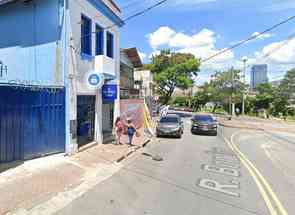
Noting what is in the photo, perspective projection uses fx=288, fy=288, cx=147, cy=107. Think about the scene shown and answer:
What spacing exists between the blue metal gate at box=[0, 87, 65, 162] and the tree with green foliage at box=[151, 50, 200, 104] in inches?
1355

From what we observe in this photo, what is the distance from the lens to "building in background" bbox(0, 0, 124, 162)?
399 inches

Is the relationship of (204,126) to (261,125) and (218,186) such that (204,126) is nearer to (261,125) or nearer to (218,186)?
(218,186)

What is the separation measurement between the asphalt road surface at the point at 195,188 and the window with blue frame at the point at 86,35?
5.66 m

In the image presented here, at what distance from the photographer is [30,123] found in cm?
1045

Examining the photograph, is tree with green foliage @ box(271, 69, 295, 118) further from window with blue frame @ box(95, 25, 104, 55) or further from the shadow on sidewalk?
the shadow on sidewalk

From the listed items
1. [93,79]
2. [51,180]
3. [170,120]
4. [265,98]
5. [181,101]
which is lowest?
[51,180]

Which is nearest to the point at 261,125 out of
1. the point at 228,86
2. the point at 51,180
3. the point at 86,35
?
the point at 228,86

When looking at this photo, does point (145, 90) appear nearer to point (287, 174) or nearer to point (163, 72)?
point (163, 72)

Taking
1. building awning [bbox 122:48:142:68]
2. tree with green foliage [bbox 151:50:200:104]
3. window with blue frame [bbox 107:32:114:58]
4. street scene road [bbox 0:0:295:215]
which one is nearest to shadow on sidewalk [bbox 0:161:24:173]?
street scene road [bbox 0:0:295:215]

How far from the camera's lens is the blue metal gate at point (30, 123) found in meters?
9.55

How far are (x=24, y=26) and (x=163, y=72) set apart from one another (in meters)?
33.5

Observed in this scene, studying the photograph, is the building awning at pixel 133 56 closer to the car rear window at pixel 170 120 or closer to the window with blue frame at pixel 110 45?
the car rear window at pixel 170 120

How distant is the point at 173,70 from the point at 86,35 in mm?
31848

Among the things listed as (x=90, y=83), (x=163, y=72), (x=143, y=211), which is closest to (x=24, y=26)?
(x=90, y=83)
